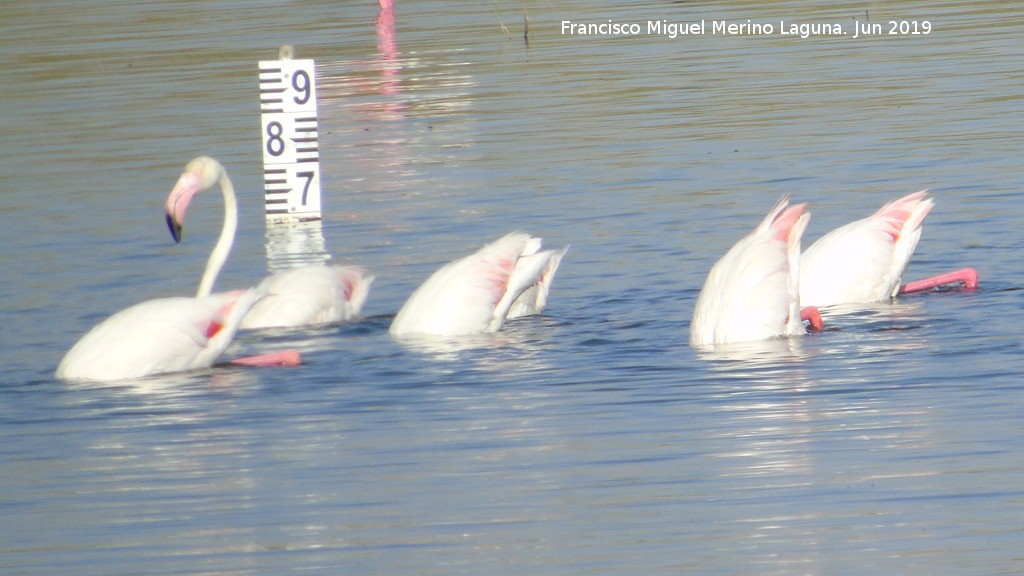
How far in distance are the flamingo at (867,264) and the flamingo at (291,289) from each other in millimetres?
2431

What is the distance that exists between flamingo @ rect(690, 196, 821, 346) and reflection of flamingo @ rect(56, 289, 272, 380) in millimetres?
2086

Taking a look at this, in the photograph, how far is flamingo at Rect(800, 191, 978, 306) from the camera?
9.81 metres

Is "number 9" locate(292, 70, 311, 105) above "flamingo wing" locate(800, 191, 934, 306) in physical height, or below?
above

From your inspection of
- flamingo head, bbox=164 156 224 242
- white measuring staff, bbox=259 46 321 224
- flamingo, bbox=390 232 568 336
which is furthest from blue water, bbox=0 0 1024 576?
flamingo head, bbox=164 156 224 242

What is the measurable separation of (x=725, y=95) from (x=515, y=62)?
13.3 feet

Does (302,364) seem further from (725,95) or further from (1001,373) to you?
(725,95)

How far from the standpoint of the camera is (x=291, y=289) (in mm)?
10172

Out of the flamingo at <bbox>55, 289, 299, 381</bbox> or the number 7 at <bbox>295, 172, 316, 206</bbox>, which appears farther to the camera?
the number 7 at <bbox>295, 172, 316, 206</bbox>

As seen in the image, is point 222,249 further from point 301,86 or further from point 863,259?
point 301,86

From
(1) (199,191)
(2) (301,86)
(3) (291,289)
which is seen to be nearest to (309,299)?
(3) (291,289)

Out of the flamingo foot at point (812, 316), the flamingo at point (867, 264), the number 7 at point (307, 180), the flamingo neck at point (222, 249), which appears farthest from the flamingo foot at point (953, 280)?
the number 7 at point (307, 180)

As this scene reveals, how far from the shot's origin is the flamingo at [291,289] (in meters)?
9.96

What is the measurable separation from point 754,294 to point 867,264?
135 cm

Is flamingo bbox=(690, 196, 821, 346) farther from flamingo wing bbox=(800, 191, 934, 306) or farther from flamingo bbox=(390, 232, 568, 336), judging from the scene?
flamingo bbox=(390, 232, 568, 336)
